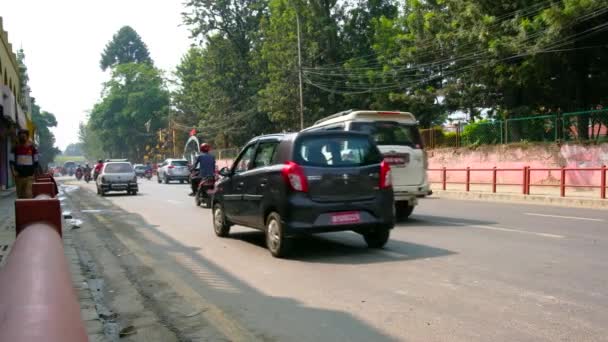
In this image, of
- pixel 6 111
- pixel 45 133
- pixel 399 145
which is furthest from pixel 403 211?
pixel 45 133

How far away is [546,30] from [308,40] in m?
22.8

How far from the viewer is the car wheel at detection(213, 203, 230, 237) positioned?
10266 millimetres

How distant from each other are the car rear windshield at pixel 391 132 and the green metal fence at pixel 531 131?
36.9ft

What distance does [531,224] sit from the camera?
37.4 feet

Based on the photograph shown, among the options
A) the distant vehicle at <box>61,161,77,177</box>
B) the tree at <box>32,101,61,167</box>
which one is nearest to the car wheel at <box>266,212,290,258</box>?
the distant vehicle at <box>61,161,77,177</box>

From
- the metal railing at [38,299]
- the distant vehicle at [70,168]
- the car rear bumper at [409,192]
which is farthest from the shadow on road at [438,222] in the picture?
the distant vehicle at [70,168]

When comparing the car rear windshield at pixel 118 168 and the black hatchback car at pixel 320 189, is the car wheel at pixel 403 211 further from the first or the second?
the car rear windshield at pixel 118 168

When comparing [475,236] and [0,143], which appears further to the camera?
[0,143]

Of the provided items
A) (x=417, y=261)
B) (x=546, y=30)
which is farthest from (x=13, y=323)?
(x=546, y=30)

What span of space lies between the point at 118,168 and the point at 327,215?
1976cm

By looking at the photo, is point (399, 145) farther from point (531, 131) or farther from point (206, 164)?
point (531, 131)

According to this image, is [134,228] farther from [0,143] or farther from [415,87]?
[415,87]

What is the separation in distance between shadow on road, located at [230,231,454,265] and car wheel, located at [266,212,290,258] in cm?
21

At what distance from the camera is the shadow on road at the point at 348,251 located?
7.84 metres
